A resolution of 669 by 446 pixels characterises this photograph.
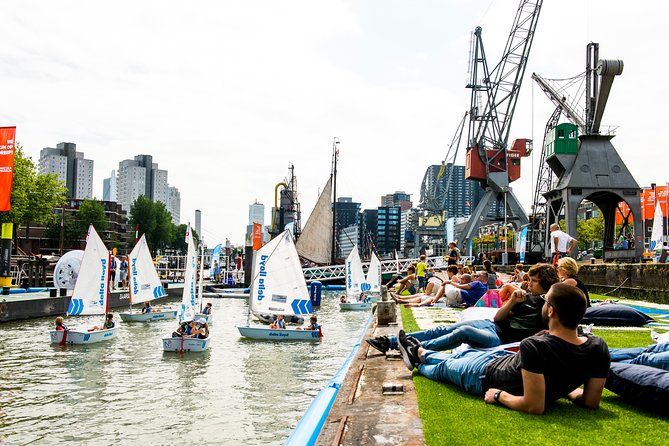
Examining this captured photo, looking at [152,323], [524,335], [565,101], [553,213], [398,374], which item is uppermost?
[565,101]

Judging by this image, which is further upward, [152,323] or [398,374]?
[398,374]

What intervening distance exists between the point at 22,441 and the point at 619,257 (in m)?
39.8

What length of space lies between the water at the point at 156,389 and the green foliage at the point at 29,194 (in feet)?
106

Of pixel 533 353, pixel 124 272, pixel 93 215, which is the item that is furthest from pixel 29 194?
pixel 533 353

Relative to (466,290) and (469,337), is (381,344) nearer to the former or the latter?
(469,337)

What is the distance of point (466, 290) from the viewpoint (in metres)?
18.2

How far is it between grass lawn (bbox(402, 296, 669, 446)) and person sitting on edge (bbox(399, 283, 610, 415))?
139 mm

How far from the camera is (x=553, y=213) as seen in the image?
5109cm

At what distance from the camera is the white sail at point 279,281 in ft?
84.8

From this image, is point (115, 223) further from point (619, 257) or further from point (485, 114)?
point (619, 257)

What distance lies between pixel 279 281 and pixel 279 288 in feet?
1.06

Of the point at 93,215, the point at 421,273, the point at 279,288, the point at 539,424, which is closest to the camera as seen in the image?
the point at 539,424

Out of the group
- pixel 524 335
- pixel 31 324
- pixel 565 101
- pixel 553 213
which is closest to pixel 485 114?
pixel 565 101

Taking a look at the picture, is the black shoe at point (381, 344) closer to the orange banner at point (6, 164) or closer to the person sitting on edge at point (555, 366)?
the person sitting on edge at point (555, 366)
